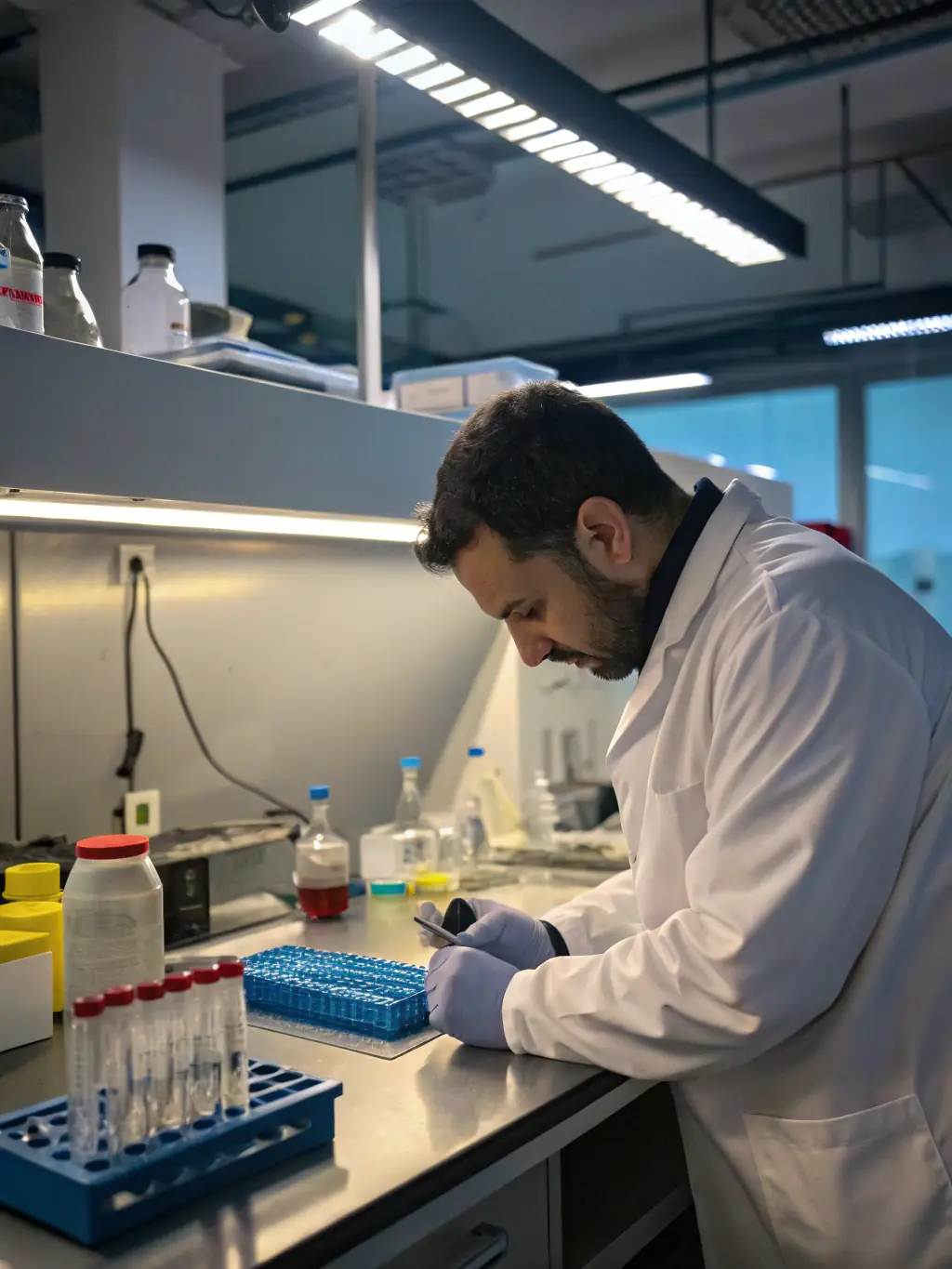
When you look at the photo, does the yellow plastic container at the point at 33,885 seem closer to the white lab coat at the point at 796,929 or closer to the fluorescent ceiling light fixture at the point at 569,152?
the white lab coat at the point at 796,929

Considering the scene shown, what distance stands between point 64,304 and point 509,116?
0.85m

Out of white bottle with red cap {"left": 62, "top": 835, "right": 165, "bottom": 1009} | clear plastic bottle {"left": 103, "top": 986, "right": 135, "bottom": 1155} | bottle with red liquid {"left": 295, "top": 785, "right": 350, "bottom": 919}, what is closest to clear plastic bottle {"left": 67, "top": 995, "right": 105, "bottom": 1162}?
clear plastic bottle {"left": 103, "top": 986, "right": 135, "bottom": 1155}

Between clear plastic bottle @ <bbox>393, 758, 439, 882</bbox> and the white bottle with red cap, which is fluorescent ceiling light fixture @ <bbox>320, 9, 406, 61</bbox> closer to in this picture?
the white bottle with red cap

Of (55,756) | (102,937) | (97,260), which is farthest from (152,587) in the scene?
(102,937)

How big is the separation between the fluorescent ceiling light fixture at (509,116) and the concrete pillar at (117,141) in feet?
2.45

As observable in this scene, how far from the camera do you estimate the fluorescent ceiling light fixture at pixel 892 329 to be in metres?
4.08

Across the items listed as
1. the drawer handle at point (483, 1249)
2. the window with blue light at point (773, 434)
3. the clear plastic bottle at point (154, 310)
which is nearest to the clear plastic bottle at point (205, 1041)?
the drawer handle at point (483, 1249)

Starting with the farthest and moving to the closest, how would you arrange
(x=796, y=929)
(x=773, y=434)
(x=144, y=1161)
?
(x=773, y=434) < (x=796, y=929) < (x=144, y=1161)

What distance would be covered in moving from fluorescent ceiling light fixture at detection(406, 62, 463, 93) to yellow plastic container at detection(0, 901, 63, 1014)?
1244 millimetres

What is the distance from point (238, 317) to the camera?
6.54ft

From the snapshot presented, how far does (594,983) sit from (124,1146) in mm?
477

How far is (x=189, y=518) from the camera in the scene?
1.67 m

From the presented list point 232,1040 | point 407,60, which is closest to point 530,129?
point 407,60

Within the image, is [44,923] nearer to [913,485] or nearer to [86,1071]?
[86,1071]
